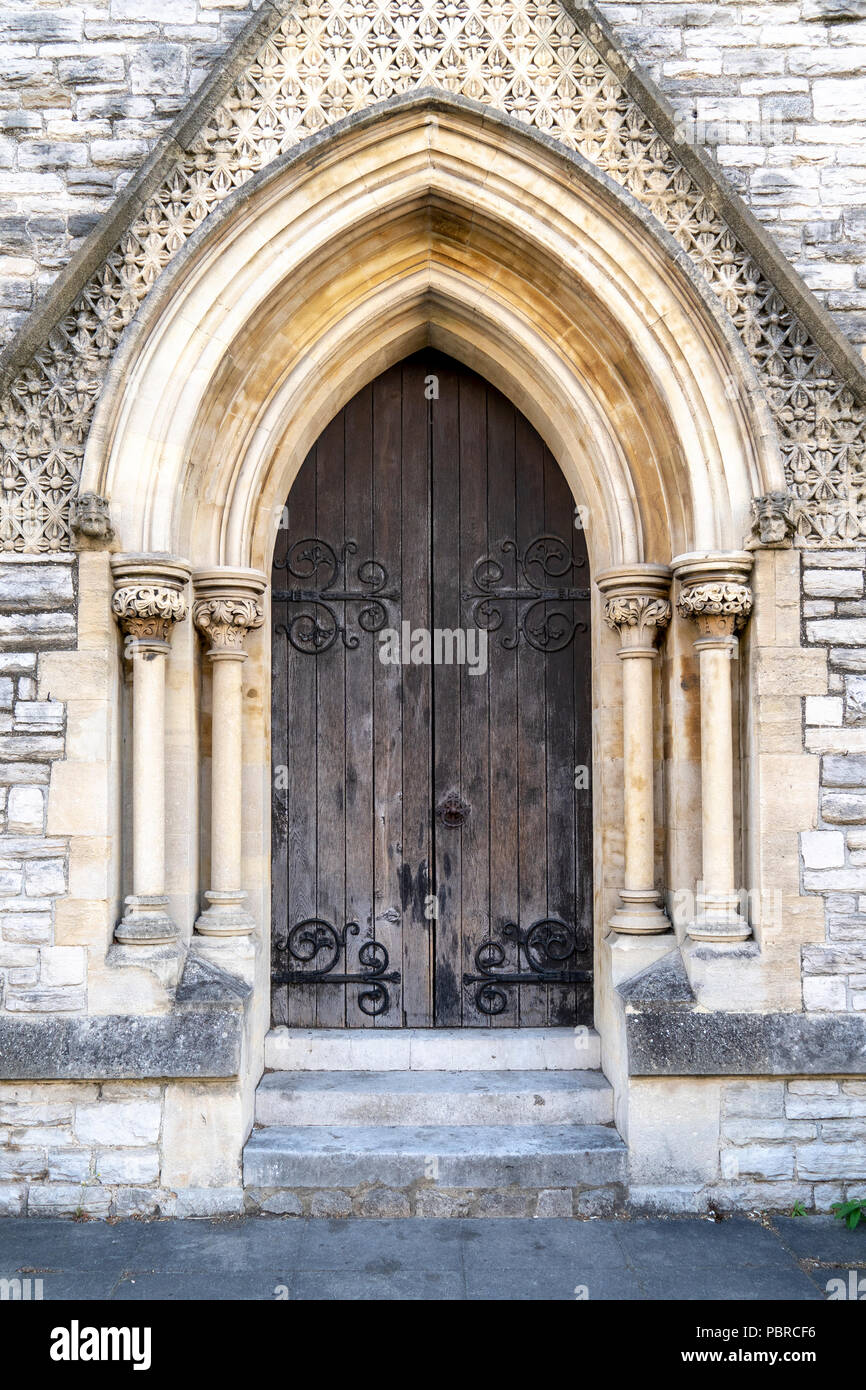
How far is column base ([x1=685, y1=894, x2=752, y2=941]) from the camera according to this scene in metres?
3.99

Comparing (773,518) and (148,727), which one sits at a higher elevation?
(773,518)

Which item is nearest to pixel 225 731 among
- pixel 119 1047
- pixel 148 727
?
pixel 148 727

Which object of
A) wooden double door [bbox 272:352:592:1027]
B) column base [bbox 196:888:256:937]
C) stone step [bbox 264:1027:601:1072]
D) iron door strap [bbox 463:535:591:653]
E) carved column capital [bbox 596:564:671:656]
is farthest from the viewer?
iron door strap [bbox 463:535:591:653]

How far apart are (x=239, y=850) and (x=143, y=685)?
2.63 feet

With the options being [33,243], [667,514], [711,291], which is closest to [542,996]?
[667,514]

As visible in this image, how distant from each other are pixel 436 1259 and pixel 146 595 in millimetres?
2613

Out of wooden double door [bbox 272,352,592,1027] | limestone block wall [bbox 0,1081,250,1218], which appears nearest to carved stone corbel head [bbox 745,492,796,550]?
wooden double door [bbox 272,352,592,1027]

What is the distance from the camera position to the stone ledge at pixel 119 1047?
3.82 m

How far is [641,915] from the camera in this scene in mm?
4191

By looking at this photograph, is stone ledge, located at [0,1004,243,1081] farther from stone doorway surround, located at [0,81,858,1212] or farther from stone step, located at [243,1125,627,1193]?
stone step, located at [243,1125,627,1193]

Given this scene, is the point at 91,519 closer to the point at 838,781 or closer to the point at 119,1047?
the point at 119,1047

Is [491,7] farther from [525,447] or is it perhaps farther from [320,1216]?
[320,1216]

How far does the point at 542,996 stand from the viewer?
15.0ft

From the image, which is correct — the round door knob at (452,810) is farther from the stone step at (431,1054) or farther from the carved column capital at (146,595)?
the carved column capital at (146,595)
